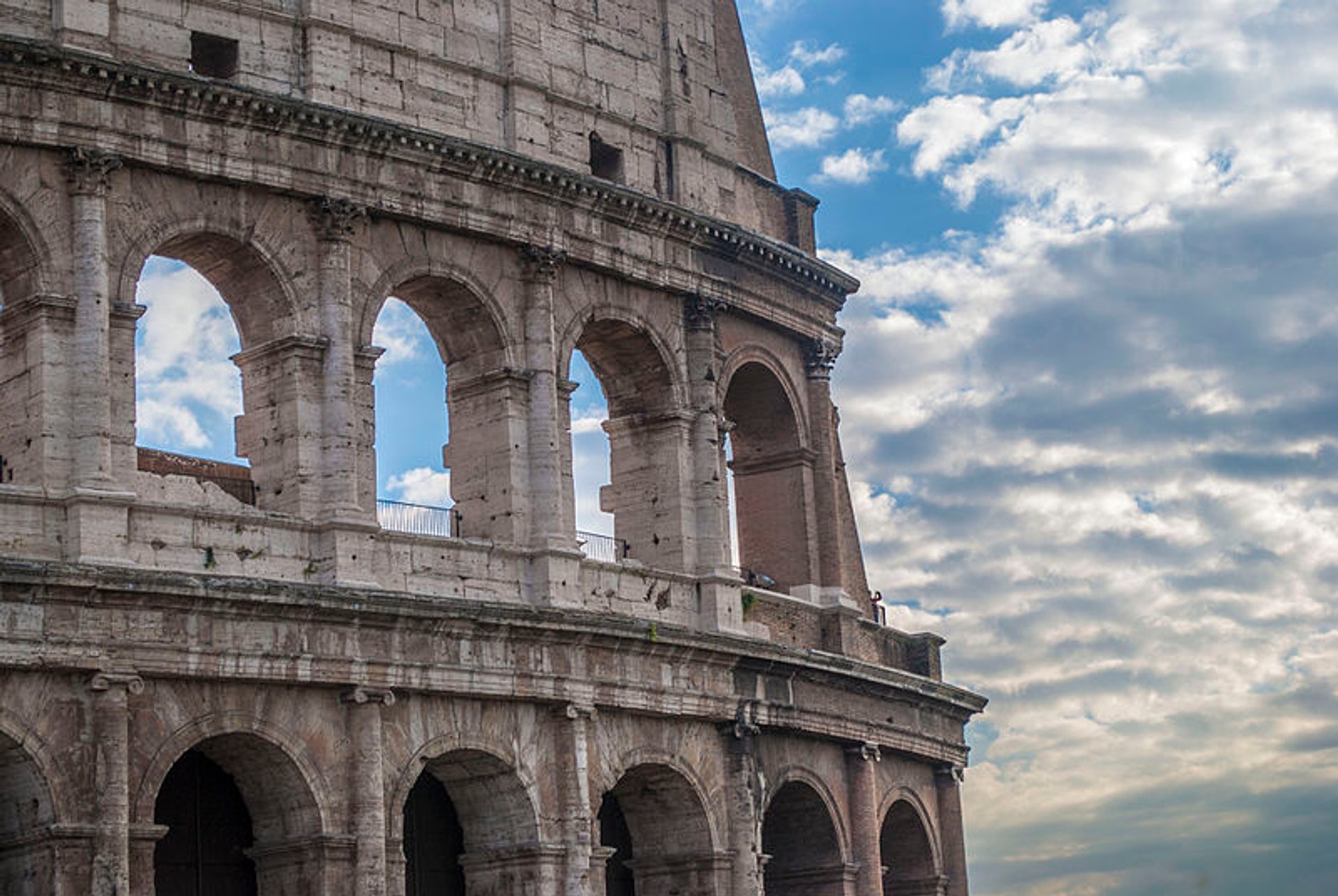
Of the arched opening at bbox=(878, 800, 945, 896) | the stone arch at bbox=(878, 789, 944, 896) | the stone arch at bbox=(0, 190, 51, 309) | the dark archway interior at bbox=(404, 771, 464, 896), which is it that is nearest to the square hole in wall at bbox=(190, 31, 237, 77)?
the stone arch at bbox=(0, 190, 51, 309)

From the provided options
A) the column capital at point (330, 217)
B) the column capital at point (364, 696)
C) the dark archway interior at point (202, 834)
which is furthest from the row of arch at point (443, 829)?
the column capital at point (330, 217)

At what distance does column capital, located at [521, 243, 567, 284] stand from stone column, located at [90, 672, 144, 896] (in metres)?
7.19

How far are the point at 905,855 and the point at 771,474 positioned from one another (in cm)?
551

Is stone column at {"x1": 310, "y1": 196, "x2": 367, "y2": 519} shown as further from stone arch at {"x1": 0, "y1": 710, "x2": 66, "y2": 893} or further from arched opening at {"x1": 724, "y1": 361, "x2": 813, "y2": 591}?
arched opening at {"x1": 724, "y1": 361, "x2": 813, "y2": 591}

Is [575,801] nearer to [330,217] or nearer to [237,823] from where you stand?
[237,823]

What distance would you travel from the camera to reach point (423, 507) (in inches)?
1037

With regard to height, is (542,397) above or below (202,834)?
above

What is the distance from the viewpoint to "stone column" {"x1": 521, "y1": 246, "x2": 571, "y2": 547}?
27141mm

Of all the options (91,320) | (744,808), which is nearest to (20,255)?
(91,320)

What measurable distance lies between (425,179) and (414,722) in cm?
590

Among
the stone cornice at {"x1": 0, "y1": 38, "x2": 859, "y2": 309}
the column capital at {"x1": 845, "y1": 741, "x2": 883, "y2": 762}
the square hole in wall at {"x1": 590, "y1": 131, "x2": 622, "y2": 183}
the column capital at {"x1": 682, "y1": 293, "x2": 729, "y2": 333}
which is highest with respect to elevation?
the square hole in wall at {"x1": 590, "y1": 131, "x2": 622, "y2": 183}

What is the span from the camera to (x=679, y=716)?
27891 millimetres

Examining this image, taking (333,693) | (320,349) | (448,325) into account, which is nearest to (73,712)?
(333,693)

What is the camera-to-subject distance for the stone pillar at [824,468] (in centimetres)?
3145
